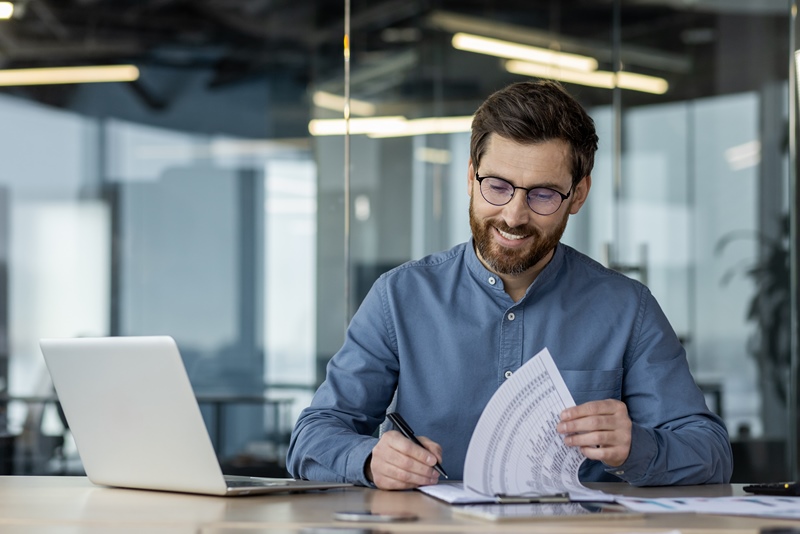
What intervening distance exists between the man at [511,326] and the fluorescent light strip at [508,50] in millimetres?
3125

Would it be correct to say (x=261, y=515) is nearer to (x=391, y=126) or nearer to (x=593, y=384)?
(x=593, y=384)

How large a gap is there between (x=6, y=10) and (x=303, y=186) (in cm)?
155

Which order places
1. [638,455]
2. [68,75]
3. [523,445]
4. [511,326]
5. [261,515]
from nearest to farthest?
1. [261,515]
2. [523,445]
3. [638,455]
4. [511,326]
5. [68,75]

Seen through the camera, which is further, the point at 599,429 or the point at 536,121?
the point at 536,121

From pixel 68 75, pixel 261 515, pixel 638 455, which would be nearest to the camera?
pixel 261 515

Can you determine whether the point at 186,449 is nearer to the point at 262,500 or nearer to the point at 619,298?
the point at 262,500

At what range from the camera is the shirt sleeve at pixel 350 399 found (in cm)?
179

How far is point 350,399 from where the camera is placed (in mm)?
1945

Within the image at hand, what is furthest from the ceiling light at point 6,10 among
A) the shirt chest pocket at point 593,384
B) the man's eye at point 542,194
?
the shirt chest pocket at point 593,384

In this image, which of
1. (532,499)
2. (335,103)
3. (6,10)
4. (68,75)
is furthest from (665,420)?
(6,10)

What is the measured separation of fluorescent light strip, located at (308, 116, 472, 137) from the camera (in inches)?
190

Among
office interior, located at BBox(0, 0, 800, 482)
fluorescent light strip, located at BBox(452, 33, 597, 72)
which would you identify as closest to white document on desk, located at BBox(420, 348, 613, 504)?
office interior, located at BBox(0, 0, 800, 482)

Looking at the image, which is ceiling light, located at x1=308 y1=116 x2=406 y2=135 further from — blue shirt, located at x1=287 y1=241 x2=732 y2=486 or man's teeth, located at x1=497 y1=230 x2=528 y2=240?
man's teeth, located at x1=497 y1=230 x2=528 y2=240

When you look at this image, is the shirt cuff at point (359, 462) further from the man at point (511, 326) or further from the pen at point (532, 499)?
the pen at point (532, 499)
